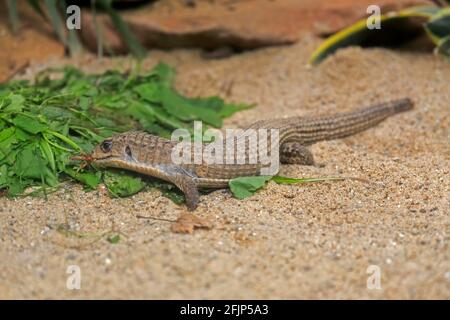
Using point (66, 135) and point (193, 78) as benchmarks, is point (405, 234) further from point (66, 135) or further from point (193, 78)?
point (193, 78)

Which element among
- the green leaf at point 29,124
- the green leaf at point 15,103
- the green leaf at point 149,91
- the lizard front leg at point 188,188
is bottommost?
the lizard front leg at point 188,188

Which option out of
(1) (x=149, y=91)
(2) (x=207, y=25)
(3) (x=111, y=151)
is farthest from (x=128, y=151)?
(2) (x=207, y=25)

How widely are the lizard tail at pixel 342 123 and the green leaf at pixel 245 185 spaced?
669mm

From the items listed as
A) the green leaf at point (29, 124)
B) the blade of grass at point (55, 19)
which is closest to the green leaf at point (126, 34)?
the blade of grass at point (55, 19)

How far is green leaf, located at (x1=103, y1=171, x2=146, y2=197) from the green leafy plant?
2640 mm

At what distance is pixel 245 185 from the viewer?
461cm

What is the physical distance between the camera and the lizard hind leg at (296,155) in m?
5.13

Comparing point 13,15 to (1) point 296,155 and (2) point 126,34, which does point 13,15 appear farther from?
(1) point 296,155

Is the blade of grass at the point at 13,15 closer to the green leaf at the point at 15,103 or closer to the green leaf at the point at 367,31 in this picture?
the green leaf at the point at 15,103

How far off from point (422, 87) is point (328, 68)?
3.07 feet

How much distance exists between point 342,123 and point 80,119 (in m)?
2.23
